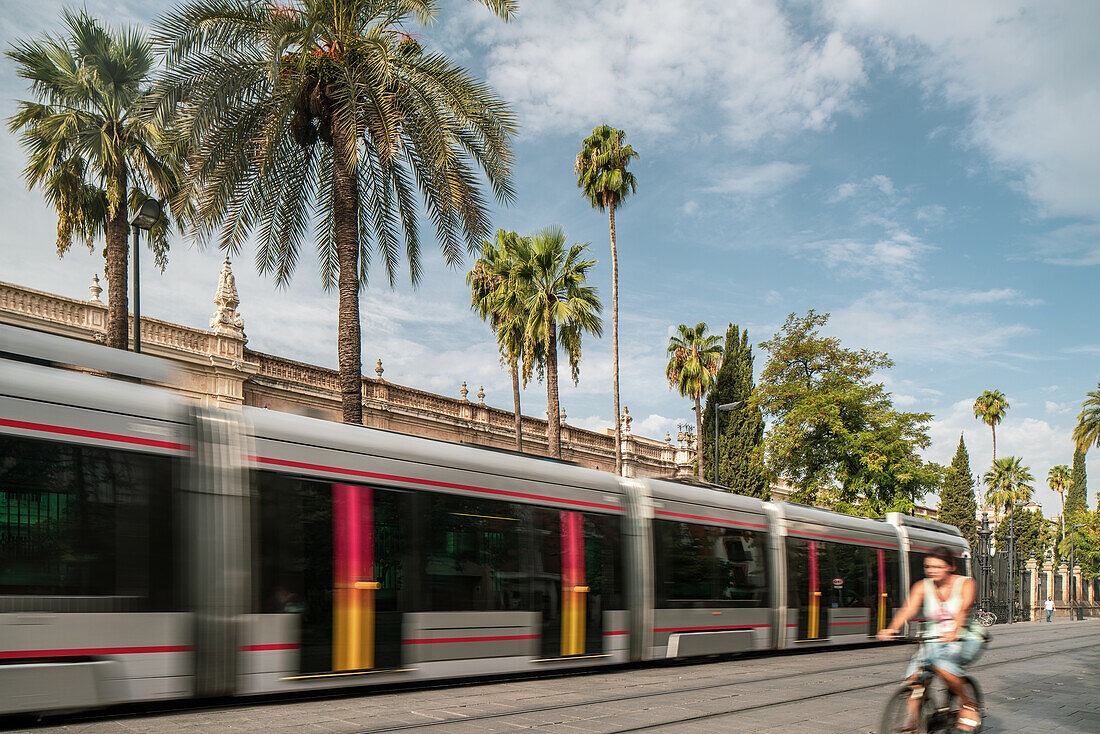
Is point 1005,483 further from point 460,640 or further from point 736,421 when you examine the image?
point 460,640

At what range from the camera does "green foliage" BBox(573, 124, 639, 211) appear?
35781mm

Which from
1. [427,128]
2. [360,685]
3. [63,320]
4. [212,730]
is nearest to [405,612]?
[360,685]

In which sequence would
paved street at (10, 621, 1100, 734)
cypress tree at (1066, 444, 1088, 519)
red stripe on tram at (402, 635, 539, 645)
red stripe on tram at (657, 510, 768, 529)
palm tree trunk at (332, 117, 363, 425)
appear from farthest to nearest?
1. cypress tree at (1066, 444, 1088, 519)
2. palm tree trunk at (332, 117, 363, 425)
3. red stripe on tram at (657, 510, 768, 529)
4. red stripe on tram at (402, 635, 539, 645)
5. paved street at (10, 621, 1100, 734)

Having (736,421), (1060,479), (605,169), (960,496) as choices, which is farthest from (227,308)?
(1060,479)

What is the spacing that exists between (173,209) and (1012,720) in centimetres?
1622

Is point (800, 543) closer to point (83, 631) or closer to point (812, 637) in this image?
point (812, 637)

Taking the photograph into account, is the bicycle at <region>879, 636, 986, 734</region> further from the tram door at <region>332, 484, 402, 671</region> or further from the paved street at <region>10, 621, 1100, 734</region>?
the tram door at <region>332, 484, 402, 671</region>

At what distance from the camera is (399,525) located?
1000 centimetres

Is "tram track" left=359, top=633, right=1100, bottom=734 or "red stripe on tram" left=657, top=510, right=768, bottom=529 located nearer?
"tram track" left=359, top=633, right=1100, bottom=734

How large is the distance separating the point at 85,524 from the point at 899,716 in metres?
7.11

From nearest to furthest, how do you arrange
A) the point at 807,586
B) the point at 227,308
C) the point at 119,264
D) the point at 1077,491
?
the point at 807,586 < the point at 119,264 < the point at 227,308 < the point at 1077,491

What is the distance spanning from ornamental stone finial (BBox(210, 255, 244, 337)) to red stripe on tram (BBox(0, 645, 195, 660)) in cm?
2064

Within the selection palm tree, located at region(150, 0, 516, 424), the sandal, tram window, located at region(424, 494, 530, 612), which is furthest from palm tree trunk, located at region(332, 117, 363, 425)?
the sandal

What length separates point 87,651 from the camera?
24.2 feet
